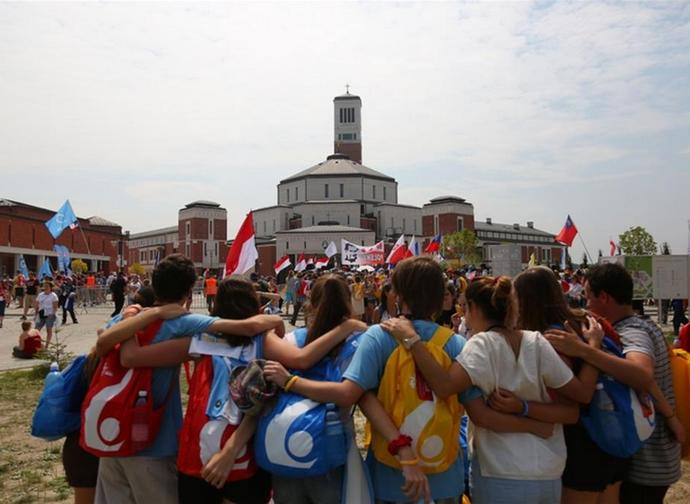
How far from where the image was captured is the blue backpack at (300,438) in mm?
2902

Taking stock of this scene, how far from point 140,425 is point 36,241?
73.6 metres

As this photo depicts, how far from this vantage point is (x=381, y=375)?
305 centimetres

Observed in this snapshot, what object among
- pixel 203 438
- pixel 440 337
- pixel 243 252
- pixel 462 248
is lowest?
pixel 203 438

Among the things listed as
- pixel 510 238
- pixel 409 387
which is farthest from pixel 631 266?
pixel 510 238

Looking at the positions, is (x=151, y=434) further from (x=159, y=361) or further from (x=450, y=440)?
(x=450, y=440)

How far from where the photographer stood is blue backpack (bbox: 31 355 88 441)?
366cm

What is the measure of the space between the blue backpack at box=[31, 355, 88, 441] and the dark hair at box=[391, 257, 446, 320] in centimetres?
213

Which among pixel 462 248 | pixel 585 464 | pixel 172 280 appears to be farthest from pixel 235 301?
pixel 462 248

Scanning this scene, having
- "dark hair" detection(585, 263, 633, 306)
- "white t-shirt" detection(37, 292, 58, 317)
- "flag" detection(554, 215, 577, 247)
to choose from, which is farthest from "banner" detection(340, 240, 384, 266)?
"dark hair" detection(585, 263, 633, 306)

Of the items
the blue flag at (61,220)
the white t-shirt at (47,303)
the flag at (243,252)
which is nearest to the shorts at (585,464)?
the flag at (243,252)

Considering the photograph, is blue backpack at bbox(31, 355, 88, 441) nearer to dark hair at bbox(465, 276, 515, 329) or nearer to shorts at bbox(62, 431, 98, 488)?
shorts at bbox(62, 431, 98, 488)

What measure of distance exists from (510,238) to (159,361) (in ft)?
393

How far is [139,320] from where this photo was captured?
3.27 m

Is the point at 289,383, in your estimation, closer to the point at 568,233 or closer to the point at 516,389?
the point at 516,389
